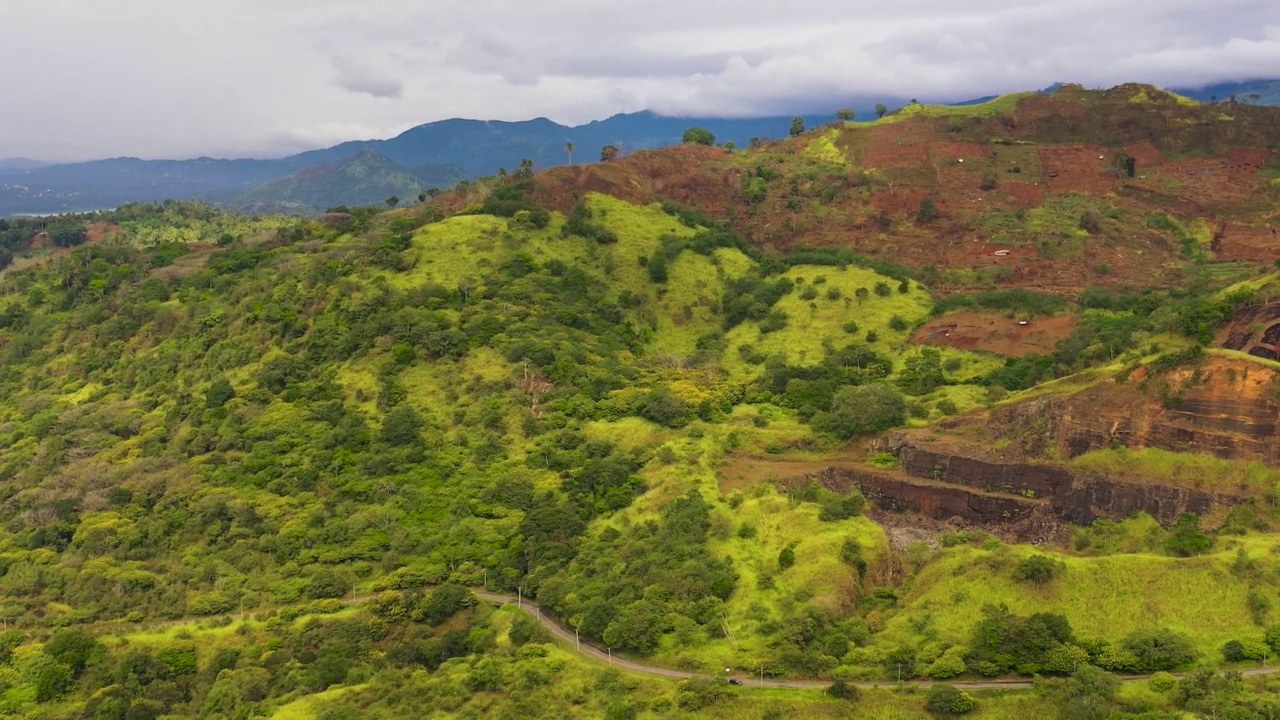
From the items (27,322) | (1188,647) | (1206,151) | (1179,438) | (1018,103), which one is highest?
(1018,103)

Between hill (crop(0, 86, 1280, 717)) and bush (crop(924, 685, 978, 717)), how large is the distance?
109 mm

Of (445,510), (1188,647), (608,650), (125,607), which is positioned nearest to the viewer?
(1188,647)

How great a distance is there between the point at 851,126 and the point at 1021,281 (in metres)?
28.0

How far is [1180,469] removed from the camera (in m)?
37.4

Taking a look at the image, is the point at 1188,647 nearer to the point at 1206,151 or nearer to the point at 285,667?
the point at 285,667

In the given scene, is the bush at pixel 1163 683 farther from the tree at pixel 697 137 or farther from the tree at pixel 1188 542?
the tree at pixel 697 137

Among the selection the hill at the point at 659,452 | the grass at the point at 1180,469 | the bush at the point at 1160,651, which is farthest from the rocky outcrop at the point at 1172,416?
the bush at the point at 1160,651

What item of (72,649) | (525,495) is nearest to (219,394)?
(72,649)

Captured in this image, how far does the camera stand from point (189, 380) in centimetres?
5675

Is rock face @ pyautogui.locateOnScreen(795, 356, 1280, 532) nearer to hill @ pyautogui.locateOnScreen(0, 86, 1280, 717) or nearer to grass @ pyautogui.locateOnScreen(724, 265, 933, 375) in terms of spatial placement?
hill @ pyautogui.locateOnScreen(0, 86, 1280, 717)

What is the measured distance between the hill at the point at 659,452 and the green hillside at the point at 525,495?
21 cm

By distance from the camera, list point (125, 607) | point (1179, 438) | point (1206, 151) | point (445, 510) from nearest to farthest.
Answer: point (1179, 438)
point (125, 607)
point (445, 510)
point (1206, 151)

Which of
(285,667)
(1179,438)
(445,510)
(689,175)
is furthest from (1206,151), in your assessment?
(285,667)

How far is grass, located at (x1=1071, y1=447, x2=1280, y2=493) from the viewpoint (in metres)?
36.0
